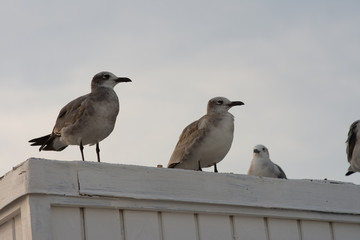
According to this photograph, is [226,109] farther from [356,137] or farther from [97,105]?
[356,137]

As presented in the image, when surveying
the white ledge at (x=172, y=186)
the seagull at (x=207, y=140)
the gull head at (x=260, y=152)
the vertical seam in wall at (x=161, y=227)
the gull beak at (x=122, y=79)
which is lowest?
the vertical seam in wall at (x=161, y=227)

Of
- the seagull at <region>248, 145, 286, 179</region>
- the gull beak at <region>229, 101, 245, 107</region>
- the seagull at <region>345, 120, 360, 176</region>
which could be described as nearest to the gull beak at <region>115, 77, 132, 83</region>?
→ the gull beak at <region>229, 101, 245, 107</region>

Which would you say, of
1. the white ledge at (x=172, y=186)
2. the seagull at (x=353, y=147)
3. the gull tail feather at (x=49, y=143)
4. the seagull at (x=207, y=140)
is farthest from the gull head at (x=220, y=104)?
the white ledge at (x=172, y=186)

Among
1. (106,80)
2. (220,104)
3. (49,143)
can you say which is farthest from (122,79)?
(220,104)

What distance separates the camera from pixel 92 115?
8086 millimetres

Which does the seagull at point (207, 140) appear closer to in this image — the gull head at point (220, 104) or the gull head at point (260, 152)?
the gull head at point (220, 104)

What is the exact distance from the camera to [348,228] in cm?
545

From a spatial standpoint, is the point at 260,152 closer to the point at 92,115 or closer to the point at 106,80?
the point at 106,80

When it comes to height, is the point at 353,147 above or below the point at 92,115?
above

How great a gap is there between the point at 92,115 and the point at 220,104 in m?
1.97

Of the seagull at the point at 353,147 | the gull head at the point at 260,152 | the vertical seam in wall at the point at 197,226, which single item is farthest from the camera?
the seagull at the point at 353,147

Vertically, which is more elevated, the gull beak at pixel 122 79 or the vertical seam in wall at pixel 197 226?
the gull beak at pixel 122 79

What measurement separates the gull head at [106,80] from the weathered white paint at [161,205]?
3.78m

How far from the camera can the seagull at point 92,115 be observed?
26.6 ft
